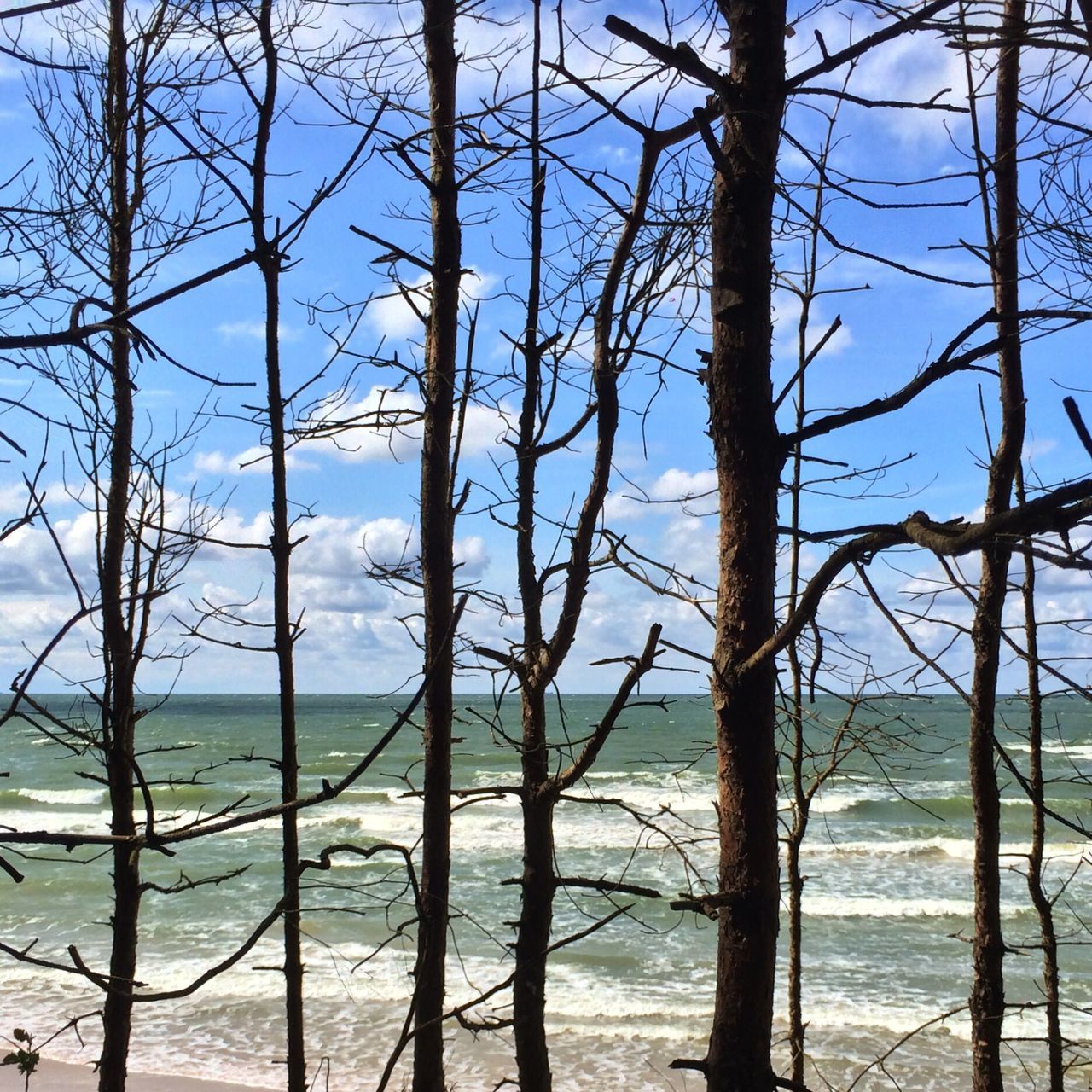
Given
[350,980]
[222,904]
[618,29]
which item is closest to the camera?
[618,29]

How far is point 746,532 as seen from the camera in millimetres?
2361

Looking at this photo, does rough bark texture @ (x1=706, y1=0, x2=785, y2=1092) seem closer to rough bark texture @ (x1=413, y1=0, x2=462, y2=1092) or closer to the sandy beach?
rough bark texture @ (x1=413, y1=0, x2=462, y2=1092)

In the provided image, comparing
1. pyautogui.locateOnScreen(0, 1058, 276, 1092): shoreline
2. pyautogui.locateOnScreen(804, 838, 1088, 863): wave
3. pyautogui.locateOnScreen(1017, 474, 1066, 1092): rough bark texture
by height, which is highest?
pyautogui.locateOnScreen(1017, 474, 1066, 1092): rough bark texture

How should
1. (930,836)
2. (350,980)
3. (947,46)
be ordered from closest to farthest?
(947,46) → (350,980) → (930,836)

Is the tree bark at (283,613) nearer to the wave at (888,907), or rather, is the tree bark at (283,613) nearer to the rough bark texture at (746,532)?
the rough bark texture at (746,532)

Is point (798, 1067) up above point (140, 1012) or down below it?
above

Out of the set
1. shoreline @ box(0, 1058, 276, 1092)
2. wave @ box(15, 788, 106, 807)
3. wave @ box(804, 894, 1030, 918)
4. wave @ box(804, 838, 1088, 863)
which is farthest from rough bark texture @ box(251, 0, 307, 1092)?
wave @ box(15, 788, 106, 807)

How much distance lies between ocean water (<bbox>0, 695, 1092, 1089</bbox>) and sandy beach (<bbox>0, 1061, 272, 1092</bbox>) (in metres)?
0.27

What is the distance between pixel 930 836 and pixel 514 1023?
66.8 feet

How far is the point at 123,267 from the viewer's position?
4660 mm

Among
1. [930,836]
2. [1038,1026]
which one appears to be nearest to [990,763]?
[1038,1026]

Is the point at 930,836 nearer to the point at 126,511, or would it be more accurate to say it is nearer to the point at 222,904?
the point at 222,904

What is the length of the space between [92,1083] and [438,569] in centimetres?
830

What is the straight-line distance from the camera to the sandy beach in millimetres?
9086
